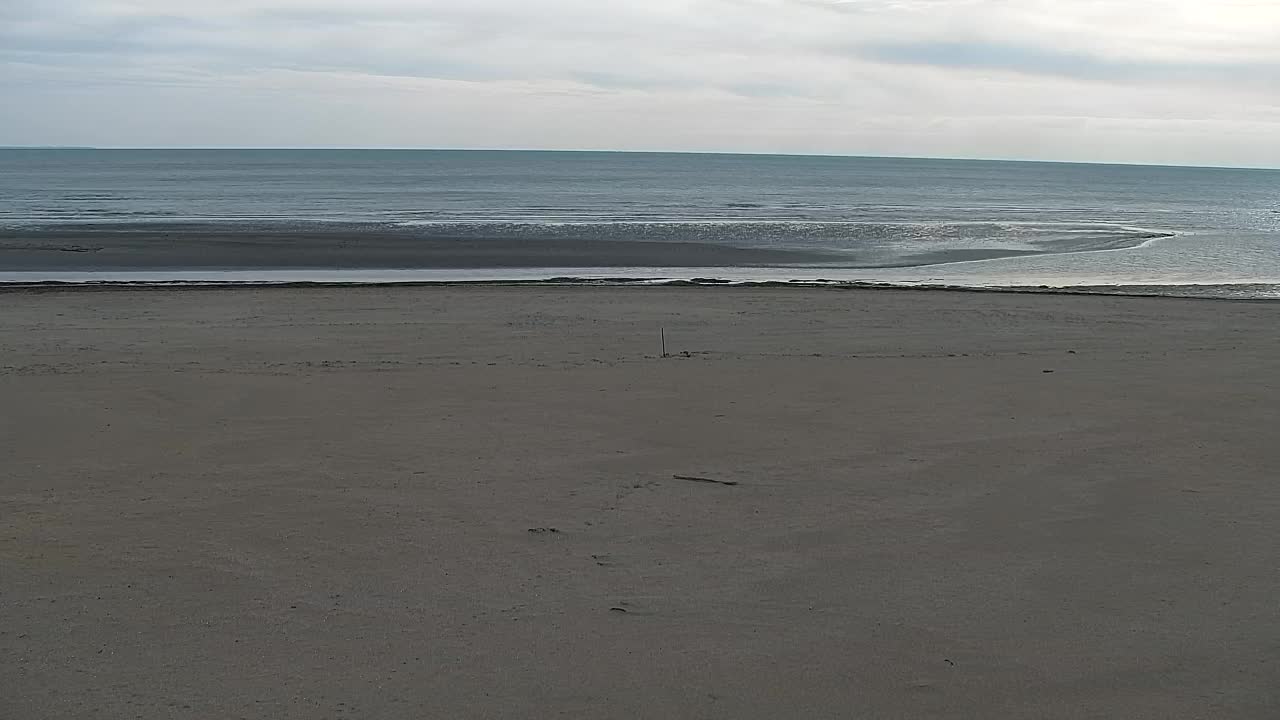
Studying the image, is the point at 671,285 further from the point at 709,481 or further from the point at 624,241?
the point at 709,481

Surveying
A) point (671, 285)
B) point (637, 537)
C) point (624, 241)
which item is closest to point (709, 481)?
point (637, 537)

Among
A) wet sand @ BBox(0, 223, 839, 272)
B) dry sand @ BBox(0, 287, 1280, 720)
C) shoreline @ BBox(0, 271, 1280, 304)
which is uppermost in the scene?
wet sand @ BBox(0, 223, 839, 272)

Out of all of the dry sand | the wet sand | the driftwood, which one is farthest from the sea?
the driftwood

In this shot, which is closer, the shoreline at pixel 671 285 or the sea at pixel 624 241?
the shoreline at pixel 671 285

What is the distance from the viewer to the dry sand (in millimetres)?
4637

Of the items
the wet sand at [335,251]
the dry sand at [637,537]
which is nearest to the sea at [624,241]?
the wet sand at [335,251]

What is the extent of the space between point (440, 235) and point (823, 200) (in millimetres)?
39757

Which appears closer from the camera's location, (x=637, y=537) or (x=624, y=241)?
(x=637, y=537)

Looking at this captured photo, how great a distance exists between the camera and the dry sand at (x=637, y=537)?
464 centimetres

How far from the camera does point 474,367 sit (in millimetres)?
12320

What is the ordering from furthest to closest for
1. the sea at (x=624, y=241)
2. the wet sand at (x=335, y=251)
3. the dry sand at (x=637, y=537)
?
the wet sand at (x=335, y=251) → the sea at (x=624, y=241) → the dry sand at (x=637, y=537)

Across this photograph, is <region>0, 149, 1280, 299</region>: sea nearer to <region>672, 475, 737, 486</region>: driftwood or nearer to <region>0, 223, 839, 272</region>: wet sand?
<region>0, 223, 839, 272</region>: wet sand

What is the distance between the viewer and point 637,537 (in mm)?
6441

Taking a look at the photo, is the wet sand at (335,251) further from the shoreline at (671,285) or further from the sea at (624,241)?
the shoreline at (671,285)
